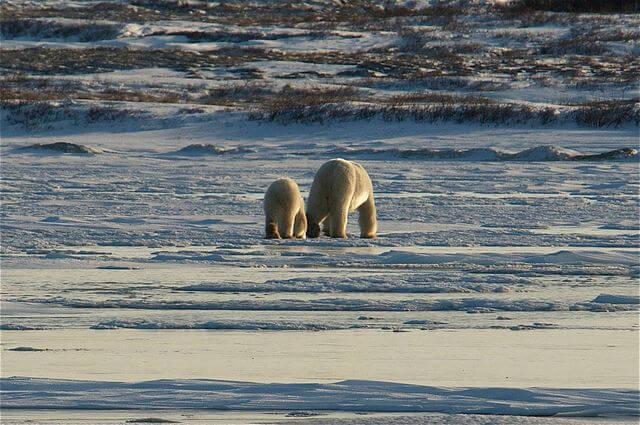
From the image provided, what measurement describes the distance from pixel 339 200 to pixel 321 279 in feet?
9.71

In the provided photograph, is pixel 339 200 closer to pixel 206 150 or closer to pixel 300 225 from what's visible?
pixel 300 225

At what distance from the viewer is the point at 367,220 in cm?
1120

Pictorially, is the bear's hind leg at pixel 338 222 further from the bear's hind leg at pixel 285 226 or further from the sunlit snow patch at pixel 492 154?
the sunlit snow patch at pixel 492 154

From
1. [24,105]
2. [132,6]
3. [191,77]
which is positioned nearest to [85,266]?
[24,105]

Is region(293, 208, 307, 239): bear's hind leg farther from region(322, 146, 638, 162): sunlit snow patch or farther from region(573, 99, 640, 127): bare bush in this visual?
region(573, 99, 640, 127): bare bush

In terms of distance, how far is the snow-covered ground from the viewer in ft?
15.4

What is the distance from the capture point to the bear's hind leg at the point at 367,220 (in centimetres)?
1112

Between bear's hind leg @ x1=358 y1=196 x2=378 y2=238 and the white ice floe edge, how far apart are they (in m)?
6.24

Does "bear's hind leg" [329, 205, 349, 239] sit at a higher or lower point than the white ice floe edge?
lower

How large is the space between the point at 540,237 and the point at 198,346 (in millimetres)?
5499

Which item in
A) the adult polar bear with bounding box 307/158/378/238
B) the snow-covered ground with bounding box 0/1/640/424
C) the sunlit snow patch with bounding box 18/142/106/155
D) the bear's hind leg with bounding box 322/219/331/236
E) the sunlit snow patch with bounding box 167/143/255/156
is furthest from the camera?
the sunlit snow patch with bounding box 167/143/255/156

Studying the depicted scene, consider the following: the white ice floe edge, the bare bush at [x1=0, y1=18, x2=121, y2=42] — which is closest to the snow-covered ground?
the white ice floe edge

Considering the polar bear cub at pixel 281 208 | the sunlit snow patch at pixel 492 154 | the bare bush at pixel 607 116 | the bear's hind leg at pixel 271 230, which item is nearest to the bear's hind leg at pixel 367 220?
the polar bear cub at pixel 281 208

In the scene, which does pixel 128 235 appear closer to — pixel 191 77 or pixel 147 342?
pixel 147 342
